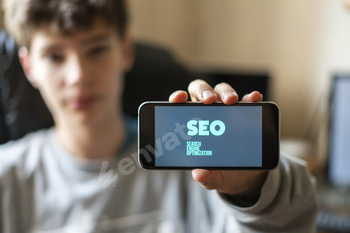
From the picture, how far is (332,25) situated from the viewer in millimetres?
1480

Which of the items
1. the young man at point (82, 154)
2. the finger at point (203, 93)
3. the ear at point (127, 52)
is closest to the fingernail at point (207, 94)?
the finger at point (203, 93)

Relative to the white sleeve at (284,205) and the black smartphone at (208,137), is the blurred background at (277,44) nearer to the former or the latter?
the white sleeve at (284,205)

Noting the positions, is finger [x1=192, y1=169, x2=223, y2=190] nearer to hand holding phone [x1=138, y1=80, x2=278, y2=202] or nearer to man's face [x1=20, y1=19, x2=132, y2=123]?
hand holding phone [x1=138, y1=80, x2=278, y2=202]

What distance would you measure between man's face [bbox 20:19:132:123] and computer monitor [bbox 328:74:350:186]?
2.63 ft

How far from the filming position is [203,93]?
0.49m

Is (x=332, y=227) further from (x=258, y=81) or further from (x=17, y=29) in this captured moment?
(x=17, y=29)

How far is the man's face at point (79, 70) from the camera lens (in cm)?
84

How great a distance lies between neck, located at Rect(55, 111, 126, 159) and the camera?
3.21 ft

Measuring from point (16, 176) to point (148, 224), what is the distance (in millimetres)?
403

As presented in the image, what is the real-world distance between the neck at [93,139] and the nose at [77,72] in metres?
0.17

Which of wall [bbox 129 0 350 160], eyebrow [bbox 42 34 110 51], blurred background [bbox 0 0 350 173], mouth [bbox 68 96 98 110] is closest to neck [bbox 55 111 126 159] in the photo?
mouth [bbox 68 96 98 110]

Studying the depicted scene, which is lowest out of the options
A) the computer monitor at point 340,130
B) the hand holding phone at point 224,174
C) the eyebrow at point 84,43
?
the computer monitor at point 340,130

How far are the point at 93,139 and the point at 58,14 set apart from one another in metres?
0.37

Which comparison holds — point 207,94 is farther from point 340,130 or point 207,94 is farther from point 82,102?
point 340,130
